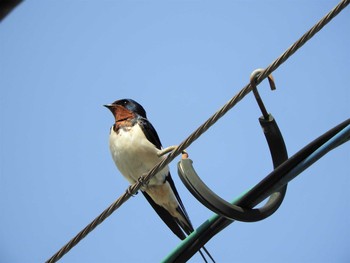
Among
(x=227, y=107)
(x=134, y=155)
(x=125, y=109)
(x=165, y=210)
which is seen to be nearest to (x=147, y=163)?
(x=134, y=155)

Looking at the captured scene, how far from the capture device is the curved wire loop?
193 cm

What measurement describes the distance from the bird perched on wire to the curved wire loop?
6.92 feet

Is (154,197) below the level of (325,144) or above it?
above

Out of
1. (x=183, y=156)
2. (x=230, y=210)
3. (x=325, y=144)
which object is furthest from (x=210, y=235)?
(x=325, y=144)

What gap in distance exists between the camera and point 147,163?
14.3 ft

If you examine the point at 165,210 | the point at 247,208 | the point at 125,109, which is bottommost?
the point at 247,208

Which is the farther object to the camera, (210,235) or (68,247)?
(68,247)

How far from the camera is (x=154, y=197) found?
4473 mm

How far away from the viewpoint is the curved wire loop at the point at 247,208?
6.34 feet

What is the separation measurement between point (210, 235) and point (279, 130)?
1.94 feet

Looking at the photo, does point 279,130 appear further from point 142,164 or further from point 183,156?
point 142,164

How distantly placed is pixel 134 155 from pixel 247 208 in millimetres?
2471

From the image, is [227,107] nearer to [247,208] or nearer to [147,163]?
[247,208]

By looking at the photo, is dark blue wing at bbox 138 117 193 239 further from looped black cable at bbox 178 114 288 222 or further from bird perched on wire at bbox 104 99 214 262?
looped black cable at bbox 178 114 288 222
